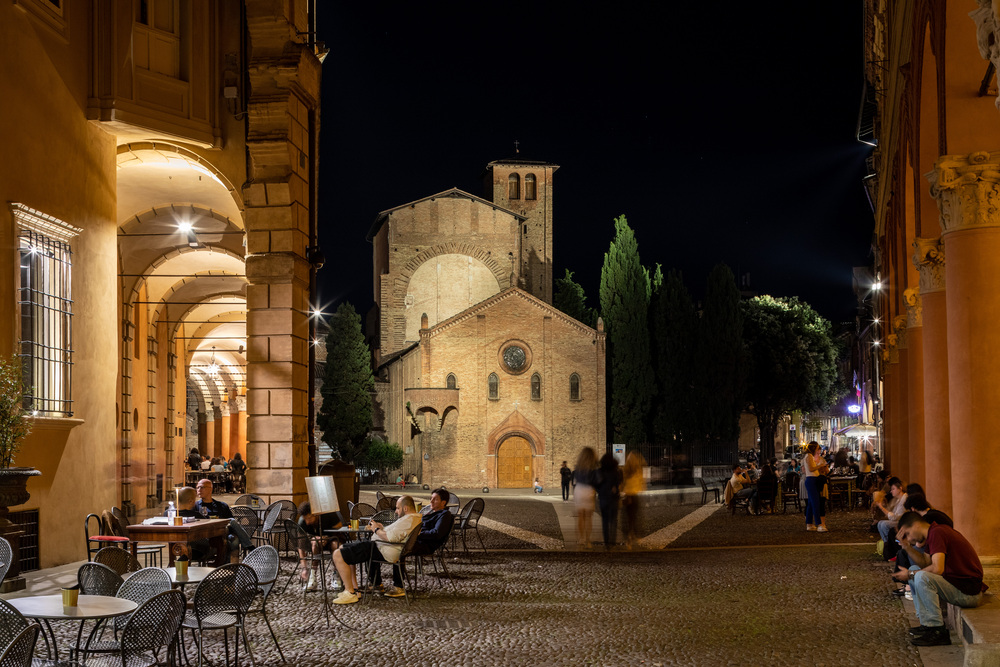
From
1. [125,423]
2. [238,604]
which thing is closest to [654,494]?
[125,423]

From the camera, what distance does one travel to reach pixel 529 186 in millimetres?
59406

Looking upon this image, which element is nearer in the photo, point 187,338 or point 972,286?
point 972,286

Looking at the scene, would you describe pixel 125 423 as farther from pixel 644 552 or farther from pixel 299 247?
pixel 644 552

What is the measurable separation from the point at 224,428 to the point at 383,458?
7.78 m

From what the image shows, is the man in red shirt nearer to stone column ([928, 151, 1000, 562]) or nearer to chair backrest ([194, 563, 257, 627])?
stone column ([928, 151, 1000, 562])

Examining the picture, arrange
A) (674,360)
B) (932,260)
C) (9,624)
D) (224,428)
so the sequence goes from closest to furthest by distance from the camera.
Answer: (9,624) → (932,260) → (224,428) → (674,360)

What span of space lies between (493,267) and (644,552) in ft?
133

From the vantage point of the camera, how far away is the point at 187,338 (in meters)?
25.9

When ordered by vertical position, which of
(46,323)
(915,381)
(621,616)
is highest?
A: (46,323)

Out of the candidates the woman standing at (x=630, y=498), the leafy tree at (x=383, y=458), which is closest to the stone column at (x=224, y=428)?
the leafy tree at (x=383, y=458)

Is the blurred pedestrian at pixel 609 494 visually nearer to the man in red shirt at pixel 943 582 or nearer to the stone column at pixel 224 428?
the man in red shirt at pixel 943 582

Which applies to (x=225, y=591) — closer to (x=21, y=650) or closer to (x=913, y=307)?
(x=21, y=650)

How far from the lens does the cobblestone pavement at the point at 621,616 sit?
24.1 ft

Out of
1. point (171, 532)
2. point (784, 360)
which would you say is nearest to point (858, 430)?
point (784, 360)
